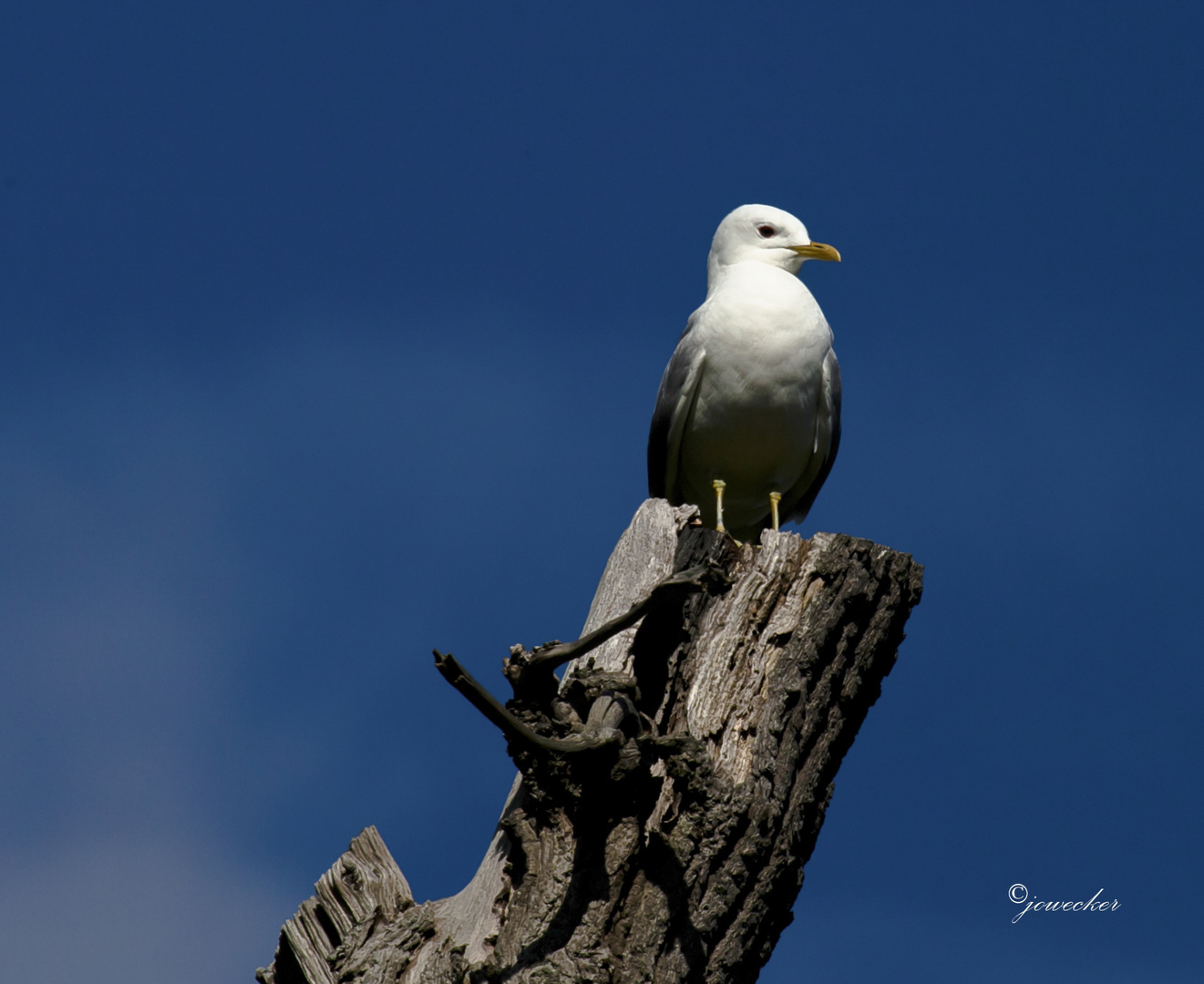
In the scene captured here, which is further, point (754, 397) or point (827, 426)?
point (827, 426)

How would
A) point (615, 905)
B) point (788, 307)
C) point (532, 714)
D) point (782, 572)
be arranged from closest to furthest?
point (615, 905) → point (532, 714) → point (782, 572) → point (788, 307)

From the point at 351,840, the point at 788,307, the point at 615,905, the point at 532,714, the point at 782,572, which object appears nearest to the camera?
the point at 615,905

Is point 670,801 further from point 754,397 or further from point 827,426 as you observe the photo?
point 827,426

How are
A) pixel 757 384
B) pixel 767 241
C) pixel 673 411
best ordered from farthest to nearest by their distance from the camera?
pixel 767 241 → pixel 673 411 → pixel 757 384

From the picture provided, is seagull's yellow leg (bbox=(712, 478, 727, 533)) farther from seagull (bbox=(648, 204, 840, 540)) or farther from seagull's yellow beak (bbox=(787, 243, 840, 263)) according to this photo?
seagull's yellow beak (bbox=(787, 243, 840, 263))

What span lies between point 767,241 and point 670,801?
565cm

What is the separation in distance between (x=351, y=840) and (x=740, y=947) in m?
1.59

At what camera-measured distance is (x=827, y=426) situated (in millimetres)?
8812

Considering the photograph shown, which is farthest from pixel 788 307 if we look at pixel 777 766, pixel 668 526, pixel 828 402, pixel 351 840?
pixel 351 840

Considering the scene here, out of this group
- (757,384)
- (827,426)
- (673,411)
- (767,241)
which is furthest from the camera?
(767,241)

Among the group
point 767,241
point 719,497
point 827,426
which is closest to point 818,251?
point 767,241

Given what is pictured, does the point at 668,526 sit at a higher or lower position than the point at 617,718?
higher

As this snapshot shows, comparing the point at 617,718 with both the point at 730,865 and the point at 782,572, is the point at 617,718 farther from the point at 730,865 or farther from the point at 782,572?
the point at 782,572

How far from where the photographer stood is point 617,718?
4680 millimetres
